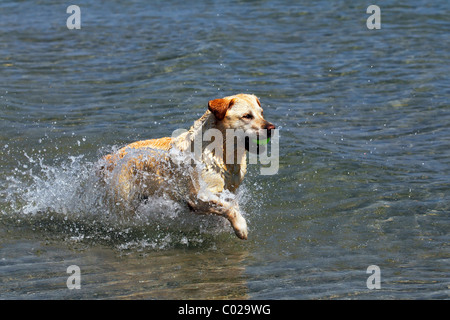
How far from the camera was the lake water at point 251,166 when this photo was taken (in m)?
6.07

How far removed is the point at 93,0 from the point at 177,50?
6.59 m

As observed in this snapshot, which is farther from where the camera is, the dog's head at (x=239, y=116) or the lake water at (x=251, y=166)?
the dog's head at (x=239, y=116)

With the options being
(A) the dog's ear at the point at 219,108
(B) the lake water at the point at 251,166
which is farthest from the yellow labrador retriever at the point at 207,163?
(B) the lake water at the point at 251,166

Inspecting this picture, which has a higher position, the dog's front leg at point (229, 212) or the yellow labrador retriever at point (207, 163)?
the yellow labrador retriever at point (207, 163)

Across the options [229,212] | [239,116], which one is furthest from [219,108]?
[229,212]

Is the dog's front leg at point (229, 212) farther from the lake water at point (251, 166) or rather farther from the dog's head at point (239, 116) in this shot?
the dog's head at point (239, 116)

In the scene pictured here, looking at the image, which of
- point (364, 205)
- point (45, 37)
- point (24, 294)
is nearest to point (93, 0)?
point (45, 37)

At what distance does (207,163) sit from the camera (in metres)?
6.54

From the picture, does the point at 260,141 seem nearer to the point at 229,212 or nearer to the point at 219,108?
the point at 219,108

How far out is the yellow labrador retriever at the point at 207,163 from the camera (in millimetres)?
6395

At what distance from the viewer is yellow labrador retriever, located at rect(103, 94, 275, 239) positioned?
639cm

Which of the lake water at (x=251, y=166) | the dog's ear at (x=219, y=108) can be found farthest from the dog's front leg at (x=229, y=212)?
the dog's ear at (x=219, y=108)
